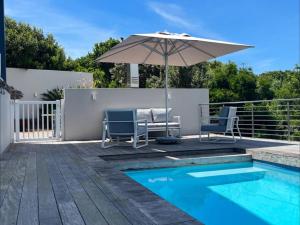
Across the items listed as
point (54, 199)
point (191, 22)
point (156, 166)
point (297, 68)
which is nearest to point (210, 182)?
point (156, 166)

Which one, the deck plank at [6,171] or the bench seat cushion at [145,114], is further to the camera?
the bench seat cushion at [145,114]

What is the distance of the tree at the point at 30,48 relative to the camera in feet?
61.8

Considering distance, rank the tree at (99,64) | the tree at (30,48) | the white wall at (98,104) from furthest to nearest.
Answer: the tree at (99,64) < the tree at (30,48) < the white wall at (98,104)

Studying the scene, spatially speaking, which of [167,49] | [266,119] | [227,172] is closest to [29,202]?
[227,172]

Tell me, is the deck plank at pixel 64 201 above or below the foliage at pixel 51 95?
below

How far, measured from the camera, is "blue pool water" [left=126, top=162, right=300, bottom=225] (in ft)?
11.5

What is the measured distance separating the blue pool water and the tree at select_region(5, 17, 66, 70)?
15827 millimetres

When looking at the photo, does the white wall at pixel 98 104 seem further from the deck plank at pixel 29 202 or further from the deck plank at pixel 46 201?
the deck plank at pixel 29 202

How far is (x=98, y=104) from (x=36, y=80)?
31.6ft

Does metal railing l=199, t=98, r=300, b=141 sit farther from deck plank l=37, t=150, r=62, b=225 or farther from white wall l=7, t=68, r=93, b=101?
white wall l=7, t=68, r=93, b=101

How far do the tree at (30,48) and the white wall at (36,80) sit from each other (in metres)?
2.34

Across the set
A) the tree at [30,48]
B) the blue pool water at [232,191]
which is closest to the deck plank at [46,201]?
the blue pool water at [232,191]

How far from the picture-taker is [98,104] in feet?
27.5

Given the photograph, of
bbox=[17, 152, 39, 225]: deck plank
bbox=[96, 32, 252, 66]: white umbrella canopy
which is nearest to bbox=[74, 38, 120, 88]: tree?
bbox=[96, 32, 252, 66]: white umbrella canopy
